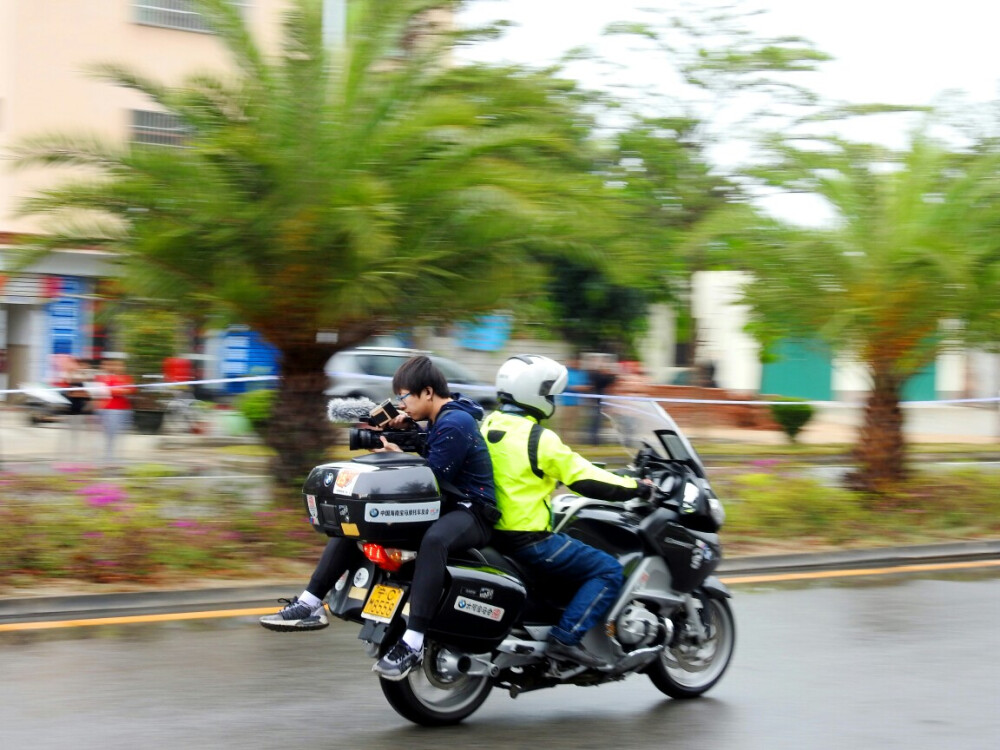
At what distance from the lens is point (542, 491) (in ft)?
20.2

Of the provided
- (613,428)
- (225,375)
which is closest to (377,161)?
(613,428)

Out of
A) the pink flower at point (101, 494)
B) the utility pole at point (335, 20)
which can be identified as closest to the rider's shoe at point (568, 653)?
the pink flower at point (101, 494)

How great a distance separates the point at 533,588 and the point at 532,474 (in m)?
0.59

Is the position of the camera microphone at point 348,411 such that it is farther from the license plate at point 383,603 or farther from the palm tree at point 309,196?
the palm tree at point 309,196

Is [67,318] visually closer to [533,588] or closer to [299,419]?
[299,419]

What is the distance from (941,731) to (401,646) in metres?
2.57

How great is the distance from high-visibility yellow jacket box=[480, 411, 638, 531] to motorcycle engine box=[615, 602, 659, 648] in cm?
62

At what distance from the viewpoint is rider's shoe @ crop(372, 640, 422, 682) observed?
558 cm

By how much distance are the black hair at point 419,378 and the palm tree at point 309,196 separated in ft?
13.1

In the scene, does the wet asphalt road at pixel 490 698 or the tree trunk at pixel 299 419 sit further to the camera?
the tree trunk at pixel 299 419

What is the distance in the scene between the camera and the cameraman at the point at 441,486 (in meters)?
5.78

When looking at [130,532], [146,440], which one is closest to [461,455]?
[130,532]

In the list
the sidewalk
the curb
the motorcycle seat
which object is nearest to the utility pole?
the sidewalk

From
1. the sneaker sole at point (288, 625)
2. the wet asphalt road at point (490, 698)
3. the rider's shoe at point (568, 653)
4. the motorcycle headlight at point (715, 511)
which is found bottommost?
the wet asphalt road at point (490, 698)
